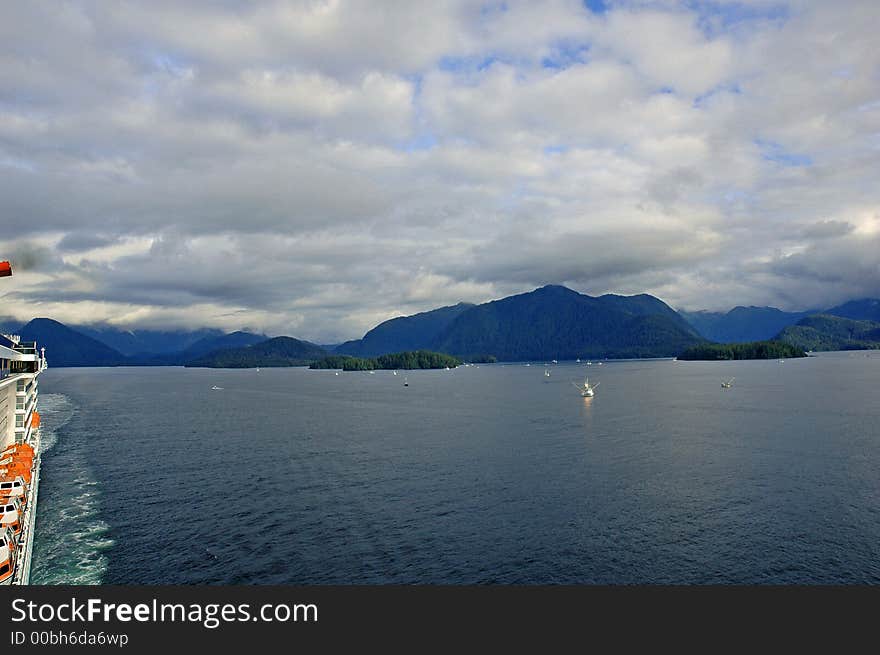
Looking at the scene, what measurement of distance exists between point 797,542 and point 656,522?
44.2 ft

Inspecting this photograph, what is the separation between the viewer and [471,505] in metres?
67.8

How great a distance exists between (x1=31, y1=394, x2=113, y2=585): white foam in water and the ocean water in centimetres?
30

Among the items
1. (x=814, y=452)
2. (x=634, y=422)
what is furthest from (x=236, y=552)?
(x=634, y=422)

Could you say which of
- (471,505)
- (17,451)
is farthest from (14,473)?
(471,505)

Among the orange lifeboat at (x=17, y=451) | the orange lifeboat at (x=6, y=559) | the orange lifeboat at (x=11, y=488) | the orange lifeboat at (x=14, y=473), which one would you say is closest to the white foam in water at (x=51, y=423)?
the orange lifeboat at (x=17, y=451)

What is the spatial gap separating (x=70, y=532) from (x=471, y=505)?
4779 cm

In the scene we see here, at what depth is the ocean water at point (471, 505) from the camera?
4888 centimetres

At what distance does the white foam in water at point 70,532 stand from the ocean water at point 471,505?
30 cm

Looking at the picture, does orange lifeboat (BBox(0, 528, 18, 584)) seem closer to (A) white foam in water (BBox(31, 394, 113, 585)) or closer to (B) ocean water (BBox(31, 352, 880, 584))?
(A) white foam in water (BBox(31, 394, 113, 585))

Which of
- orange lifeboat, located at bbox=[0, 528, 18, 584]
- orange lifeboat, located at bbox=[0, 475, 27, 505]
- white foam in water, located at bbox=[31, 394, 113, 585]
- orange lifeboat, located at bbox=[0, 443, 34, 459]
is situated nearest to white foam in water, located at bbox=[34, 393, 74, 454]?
white foam in water, located at bbox=[31, 394, 113, 585]

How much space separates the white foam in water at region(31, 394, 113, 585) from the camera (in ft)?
162

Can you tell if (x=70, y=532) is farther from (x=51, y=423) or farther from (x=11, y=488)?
(x=51, y=423)

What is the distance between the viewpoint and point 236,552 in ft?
174

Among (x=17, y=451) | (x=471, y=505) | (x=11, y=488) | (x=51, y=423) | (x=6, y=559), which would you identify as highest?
(x=17, y=451)
